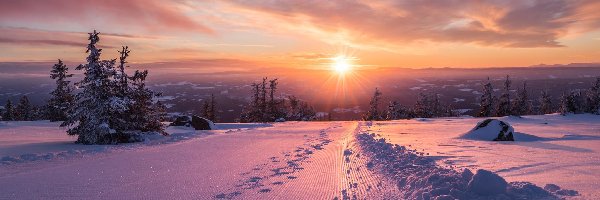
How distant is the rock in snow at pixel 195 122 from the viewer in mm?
32375

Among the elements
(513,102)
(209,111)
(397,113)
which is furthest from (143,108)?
(513,102)

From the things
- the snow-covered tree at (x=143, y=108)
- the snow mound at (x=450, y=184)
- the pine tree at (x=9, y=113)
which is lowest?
the pine tree at (x=9, y=113)

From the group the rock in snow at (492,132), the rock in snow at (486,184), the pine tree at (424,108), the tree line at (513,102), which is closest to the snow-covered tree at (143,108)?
the rock in snow at (492,132)

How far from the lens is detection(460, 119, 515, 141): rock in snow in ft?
55.5

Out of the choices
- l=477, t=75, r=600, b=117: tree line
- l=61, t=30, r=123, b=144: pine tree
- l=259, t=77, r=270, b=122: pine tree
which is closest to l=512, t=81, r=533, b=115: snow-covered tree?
l=477, t=75, r=600, b=117: tree line

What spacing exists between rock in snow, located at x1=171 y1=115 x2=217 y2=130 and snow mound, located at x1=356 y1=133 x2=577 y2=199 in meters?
24.1

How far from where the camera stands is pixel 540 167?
873 cm

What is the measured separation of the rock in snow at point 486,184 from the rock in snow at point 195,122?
2786cm

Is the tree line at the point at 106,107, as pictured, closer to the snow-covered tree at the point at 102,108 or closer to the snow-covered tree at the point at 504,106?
the snow-covered tree at the point at 102,108

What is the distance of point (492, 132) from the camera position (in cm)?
1742

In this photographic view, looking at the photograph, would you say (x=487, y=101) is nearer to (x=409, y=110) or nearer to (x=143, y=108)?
(x=409, y=110)

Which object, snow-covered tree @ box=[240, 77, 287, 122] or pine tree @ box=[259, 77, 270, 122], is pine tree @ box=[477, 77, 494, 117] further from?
pine tree @ box=[259, 77, 270, 122]

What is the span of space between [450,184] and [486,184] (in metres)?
0.79

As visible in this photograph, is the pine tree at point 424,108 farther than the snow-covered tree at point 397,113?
No
